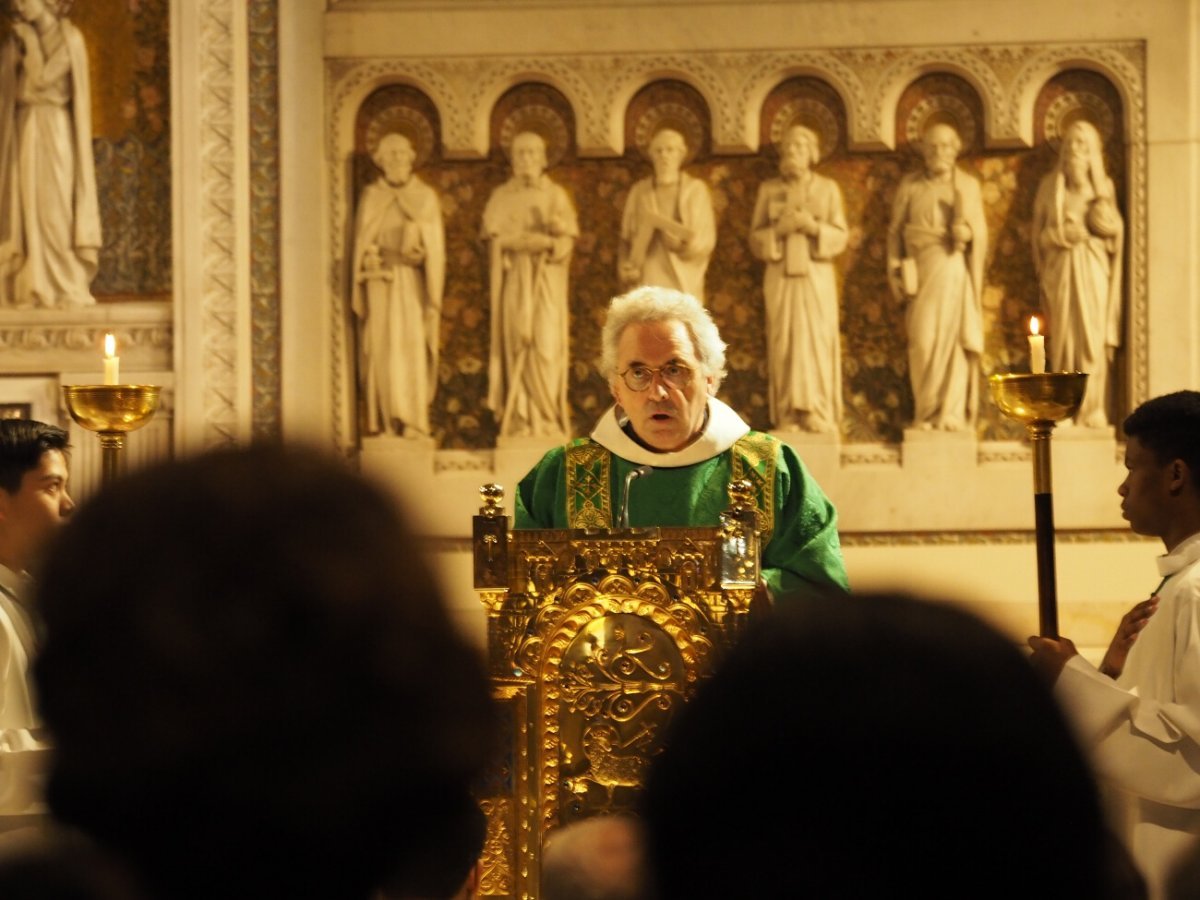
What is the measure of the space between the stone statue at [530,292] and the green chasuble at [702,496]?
3.37m

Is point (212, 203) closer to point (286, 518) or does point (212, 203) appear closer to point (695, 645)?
point (695, 645)

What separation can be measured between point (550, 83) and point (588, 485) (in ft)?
13.4

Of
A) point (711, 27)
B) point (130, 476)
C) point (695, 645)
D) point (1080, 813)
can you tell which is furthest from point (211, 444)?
point (711, 27)

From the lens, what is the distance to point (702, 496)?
4223 millimetres

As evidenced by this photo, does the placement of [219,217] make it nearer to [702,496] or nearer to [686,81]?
[686,81]

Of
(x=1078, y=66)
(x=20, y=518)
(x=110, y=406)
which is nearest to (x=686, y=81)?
(x=1078, y=66)

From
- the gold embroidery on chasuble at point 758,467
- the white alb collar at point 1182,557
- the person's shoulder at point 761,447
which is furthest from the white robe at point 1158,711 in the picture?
the person's shoulder at point 761,447

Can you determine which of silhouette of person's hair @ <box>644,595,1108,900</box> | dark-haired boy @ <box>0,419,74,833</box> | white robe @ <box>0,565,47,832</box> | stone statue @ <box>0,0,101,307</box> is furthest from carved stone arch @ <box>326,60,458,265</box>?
silhouette of person's hair @ <box>644,595,1108,900</box>

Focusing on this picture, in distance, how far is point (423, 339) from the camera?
7844 mm

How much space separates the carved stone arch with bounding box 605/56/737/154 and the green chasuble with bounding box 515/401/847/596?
12.5 feet

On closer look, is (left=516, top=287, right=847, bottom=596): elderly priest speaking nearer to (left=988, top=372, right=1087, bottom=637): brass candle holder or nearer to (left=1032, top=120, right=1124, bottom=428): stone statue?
(left=988, top=372, right=1087, bottom=637): brass candle holder

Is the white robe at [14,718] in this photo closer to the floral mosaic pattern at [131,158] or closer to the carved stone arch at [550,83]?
the floral mosaic pattern at [131,158]

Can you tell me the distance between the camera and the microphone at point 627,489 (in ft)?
13.2

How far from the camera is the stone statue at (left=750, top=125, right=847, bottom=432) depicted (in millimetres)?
7691
